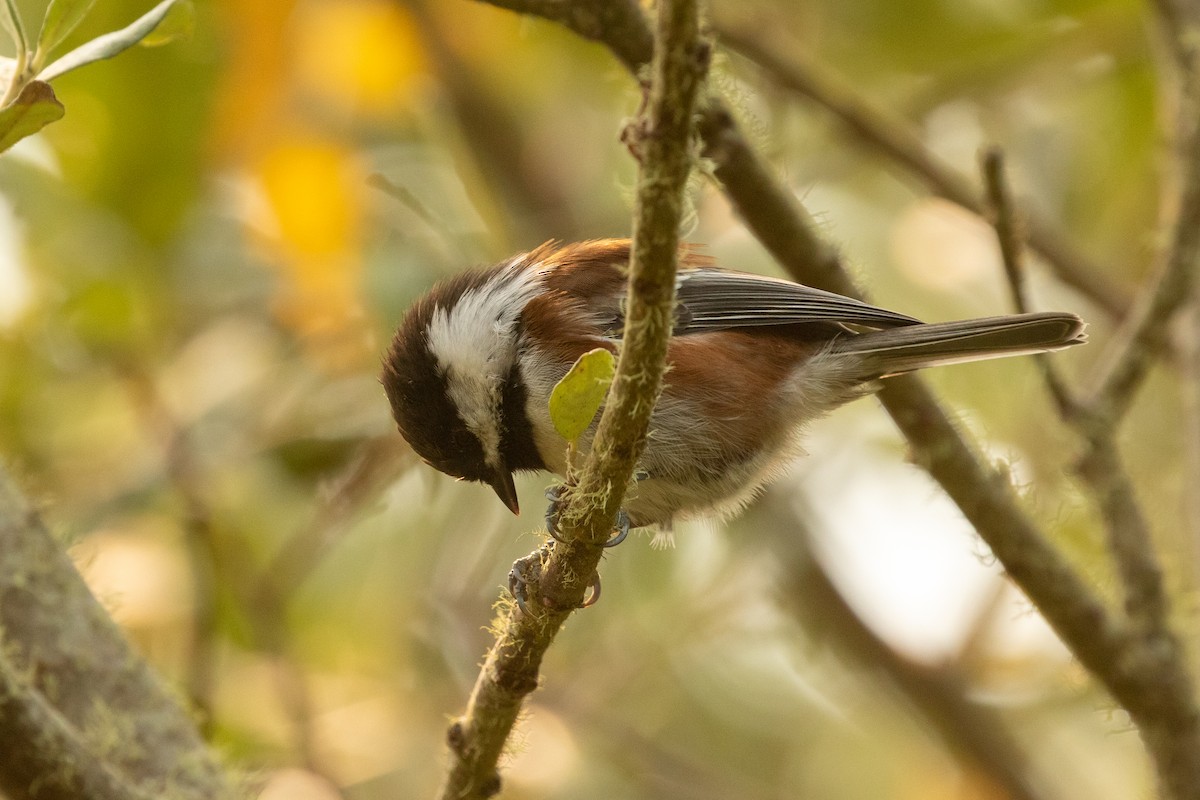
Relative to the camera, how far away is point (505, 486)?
3.17 m

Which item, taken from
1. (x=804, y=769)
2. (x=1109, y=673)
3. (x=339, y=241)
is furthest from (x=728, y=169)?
(x=804, y=769)

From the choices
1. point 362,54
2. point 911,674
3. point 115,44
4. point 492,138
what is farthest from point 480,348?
point 492,138

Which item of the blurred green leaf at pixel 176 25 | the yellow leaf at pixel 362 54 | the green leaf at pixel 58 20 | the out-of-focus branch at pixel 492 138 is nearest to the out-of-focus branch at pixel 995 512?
the blurred green leaf at pixel 176 25

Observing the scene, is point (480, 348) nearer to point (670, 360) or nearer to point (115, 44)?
point (670, 360)

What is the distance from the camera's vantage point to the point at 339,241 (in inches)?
170

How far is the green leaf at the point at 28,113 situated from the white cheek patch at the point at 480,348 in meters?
1.33

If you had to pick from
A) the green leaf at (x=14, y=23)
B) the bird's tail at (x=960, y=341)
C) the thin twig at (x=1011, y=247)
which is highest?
the thin twig at (x=1011, y=247)

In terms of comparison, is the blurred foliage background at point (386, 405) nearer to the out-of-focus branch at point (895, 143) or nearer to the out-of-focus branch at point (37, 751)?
the out-of-focus branch at point (895, 143)

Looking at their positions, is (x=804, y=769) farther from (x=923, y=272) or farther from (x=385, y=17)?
(x=385, y=17)

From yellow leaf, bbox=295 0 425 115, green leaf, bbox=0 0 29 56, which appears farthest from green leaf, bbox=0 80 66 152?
yellow leaf, bbox=295 0 425 115

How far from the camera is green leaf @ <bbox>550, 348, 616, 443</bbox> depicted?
180 centimetres

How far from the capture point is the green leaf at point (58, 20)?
182 cm

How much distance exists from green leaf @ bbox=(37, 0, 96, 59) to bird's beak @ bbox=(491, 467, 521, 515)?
5.18ft

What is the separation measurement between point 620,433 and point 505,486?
4.20ft
